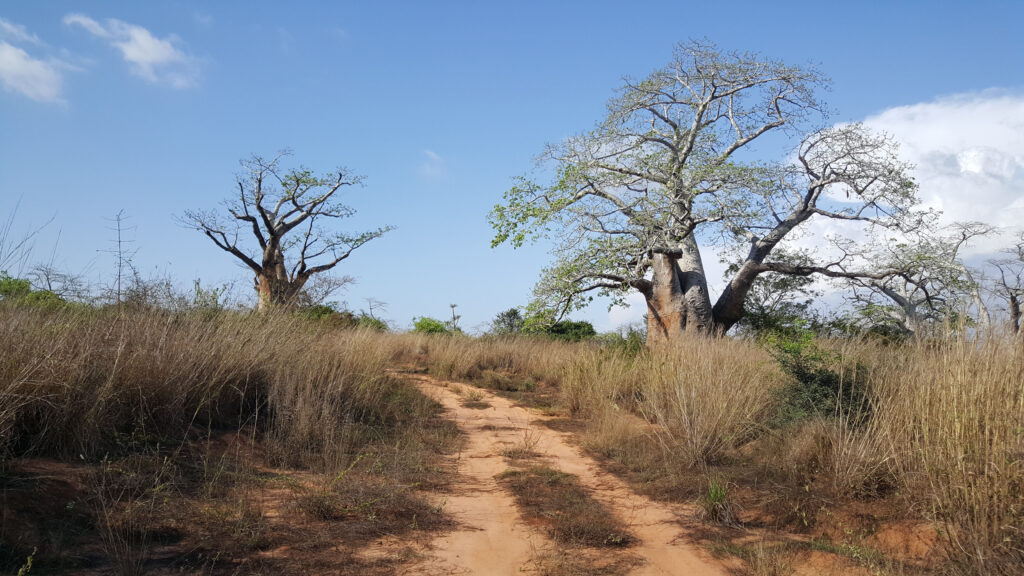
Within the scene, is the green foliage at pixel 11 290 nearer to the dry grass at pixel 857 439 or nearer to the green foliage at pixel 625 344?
the dry grass at pixel 857 439

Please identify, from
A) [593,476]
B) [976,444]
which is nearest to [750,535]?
[976,444]

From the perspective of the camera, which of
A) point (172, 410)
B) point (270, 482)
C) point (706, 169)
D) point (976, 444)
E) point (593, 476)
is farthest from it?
point (706, 169)

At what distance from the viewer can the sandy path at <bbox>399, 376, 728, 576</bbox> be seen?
3.65 metres

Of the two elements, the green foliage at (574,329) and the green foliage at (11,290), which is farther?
the green foliage at (574,329)

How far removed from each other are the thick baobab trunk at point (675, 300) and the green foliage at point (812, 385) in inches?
299

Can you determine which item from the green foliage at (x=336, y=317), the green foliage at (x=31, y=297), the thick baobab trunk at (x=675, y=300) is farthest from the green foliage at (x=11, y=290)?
the thick baobab trunk at (x=675, y=300)

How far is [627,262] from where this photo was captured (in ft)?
50.0

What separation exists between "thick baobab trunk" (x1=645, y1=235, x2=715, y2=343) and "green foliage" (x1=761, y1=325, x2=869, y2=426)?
7597 millimetres

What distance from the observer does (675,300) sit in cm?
1563

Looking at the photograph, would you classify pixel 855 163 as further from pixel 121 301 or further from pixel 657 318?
pixel 121 301

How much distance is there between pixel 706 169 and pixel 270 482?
12.5 meters

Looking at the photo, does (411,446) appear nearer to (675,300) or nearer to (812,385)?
(812,385)

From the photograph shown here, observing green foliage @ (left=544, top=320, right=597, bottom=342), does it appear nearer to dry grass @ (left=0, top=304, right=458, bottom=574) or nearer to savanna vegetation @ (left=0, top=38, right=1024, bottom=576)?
savanna vegetation @ (left=0, top=38, right=1024, bottom=576)

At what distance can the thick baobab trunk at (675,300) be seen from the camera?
15.6 m
